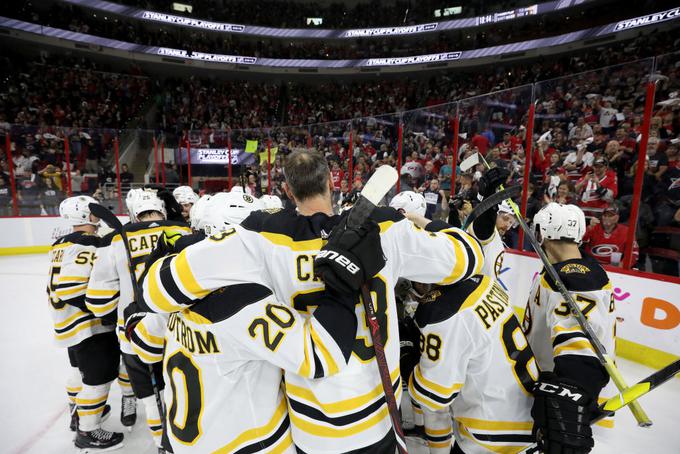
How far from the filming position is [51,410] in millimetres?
2852

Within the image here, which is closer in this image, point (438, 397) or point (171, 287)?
point (171, 287)

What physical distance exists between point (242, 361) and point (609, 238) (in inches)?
152

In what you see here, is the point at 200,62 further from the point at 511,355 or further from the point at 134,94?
the point at 511,355

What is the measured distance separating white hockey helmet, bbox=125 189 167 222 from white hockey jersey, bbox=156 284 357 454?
3.81 ft

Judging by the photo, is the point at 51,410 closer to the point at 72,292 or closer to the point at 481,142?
the point at 72,292

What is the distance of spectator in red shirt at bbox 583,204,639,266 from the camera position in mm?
3686

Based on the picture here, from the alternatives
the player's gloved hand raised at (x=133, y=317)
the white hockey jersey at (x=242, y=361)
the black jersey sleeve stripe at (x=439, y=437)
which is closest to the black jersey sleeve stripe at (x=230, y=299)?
the white hockey jersey at (x=242, y=361)

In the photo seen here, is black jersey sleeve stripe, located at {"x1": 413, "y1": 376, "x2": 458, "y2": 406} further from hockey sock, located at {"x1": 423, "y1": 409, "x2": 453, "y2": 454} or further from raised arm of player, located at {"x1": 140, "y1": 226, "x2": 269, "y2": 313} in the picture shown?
raised arm of player, located at {"x1": 140, "y1": 226, "x2": 269, "y2": 313}

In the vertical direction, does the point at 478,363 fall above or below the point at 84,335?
above

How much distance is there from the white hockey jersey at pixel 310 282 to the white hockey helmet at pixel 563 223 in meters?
0.93

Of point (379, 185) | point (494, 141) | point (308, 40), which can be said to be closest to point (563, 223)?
point (379, 185)

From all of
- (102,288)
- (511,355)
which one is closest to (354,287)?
(511,355)

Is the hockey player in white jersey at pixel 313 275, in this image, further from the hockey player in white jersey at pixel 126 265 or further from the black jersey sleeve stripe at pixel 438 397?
the hockey player in white jersey at pixel 126 265

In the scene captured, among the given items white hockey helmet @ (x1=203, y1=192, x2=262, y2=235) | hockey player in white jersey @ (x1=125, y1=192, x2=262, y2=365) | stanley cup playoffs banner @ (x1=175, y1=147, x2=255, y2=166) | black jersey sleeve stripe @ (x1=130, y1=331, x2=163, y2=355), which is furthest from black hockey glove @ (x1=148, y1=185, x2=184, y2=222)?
stanley cup playoffs banner @ (x1=175, y1=147, x2=255, y2=166)
